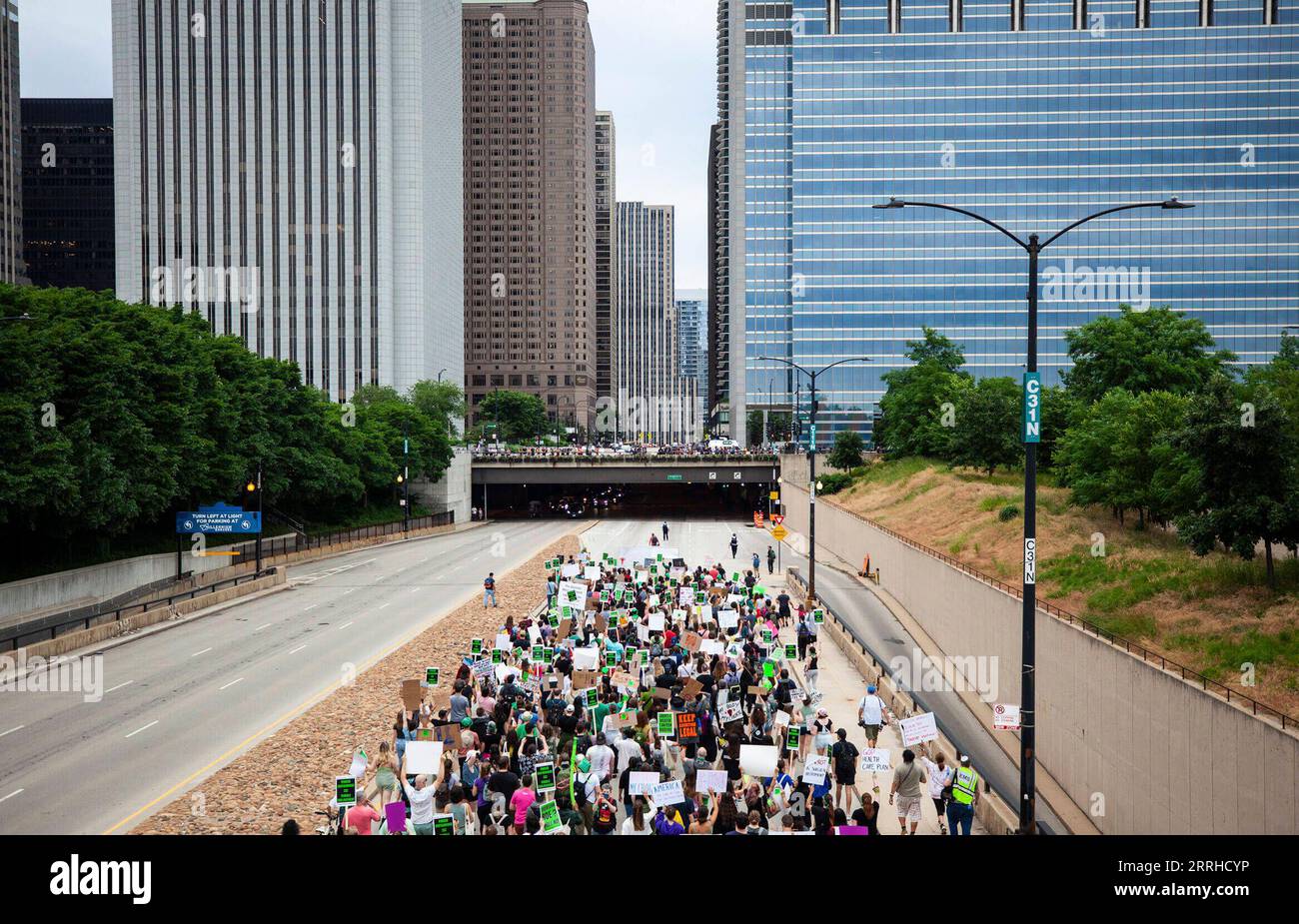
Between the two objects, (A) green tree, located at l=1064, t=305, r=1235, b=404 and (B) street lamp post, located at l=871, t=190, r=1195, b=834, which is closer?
(B) street lamp post, located at l=871, t=190, r=1195, b=834

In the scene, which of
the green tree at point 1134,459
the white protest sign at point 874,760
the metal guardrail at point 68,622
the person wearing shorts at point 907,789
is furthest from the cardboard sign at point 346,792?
the metal guardrail at point 68,622

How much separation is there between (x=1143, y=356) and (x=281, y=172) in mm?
120836

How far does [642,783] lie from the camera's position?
1188cm

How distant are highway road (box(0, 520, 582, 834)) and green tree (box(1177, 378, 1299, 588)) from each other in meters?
21.5

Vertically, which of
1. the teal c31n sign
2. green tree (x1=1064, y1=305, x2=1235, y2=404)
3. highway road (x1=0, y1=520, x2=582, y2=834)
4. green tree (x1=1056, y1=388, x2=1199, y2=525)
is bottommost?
highway road (x1=0, y1=520, x2=582, y2=834)

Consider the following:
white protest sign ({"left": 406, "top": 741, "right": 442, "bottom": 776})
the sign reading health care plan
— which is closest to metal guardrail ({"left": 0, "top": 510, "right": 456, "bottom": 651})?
white protest sign ({"left": 406, "top": 741, "right": 442, "bottom": 776})

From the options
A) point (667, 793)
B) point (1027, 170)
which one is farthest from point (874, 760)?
point (1027, 170)

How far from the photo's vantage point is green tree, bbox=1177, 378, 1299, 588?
63.9ft

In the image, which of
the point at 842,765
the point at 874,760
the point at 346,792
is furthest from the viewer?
the point at 842,765

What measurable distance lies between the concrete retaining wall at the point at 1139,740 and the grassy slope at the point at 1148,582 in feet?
5.48

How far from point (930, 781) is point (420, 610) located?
26351 mm

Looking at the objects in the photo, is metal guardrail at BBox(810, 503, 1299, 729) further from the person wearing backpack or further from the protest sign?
the protest sign

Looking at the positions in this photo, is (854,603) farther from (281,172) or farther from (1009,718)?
(281,172)

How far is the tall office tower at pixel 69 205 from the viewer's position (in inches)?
7072
